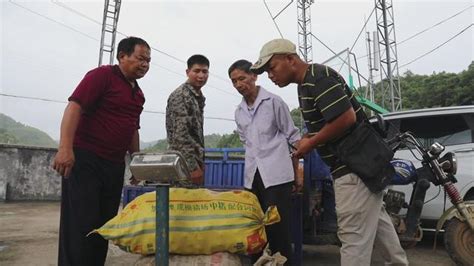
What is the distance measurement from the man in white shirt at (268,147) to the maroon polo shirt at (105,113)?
0.77 metres

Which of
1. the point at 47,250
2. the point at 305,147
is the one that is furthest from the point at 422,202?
the point at 47,250

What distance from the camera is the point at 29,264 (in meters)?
3.43

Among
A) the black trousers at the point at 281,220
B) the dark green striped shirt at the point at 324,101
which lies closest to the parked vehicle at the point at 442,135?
the black trousers at the point at 281,220

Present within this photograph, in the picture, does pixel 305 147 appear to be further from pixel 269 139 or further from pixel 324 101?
pixel 269 139

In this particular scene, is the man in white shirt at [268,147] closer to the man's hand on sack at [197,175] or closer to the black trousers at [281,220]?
the black trousers at [281,220]

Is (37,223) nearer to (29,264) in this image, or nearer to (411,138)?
(29,264)

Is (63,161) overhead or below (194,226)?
overhead

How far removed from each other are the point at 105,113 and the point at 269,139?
1021mm

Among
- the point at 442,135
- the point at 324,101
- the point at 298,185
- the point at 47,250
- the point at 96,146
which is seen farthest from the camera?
the point at 442,135

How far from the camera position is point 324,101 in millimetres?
1958

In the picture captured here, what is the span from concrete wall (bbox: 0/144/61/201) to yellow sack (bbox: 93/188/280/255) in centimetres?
826

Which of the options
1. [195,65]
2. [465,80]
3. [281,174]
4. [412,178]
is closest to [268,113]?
[281,174]

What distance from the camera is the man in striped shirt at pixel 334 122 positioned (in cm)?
195

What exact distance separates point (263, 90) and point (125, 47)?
38.3 inches
